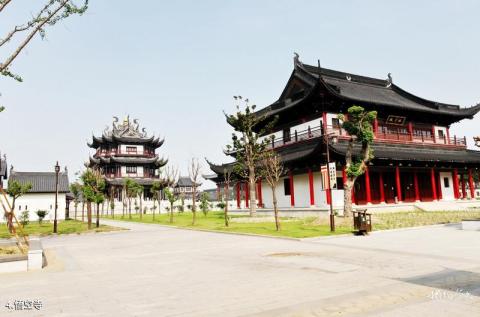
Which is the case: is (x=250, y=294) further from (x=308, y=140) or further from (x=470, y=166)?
(x=470, y=166)

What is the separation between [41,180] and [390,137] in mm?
39696

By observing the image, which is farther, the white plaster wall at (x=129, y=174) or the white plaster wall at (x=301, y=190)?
the white plaster wall at (x=129, y=174)

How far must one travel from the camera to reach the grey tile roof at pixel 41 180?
43.8m

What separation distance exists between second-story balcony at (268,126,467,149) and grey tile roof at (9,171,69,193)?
26804 mm

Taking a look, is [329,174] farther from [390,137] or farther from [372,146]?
[390,137]

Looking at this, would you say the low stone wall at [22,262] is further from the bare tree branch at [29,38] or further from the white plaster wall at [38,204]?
the white plaster wall at [38,204]

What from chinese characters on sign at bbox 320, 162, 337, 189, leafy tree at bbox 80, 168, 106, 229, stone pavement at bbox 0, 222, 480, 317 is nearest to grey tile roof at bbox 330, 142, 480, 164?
chinese characters on sign at bbox 320, 162, 337, 189

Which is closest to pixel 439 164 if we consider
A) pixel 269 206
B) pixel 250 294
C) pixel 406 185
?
pixel 406 185

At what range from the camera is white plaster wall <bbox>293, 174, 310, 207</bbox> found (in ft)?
102

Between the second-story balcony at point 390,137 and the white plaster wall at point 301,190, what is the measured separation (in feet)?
10.6

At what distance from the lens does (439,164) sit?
33.0 metres

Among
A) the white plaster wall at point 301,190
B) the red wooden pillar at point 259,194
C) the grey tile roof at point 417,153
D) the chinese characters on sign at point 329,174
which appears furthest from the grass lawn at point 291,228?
the red wooden pillar at point 259,194

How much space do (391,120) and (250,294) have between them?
31759 millimetres

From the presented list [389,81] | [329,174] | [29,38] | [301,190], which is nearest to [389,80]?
[389,81]
